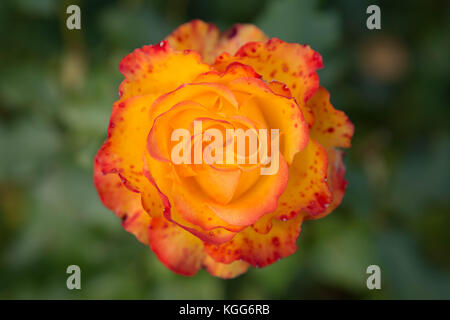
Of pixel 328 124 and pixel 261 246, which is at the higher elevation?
pixel 328 124

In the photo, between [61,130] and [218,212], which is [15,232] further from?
[218,212]

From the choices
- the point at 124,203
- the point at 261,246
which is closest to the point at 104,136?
the point at 124,203

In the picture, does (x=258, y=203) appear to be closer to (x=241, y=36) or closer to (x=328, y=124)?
(x=328, y=124)

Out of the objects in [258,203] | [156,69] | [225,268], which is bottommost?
[225,268]

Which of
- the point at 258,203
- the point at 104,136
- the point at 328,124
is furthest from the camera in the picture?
the point at 104,136

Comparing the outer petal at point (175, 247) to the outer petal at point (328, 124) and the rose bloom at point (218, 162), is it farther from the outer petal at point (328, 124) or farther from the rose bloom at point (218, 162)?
the outer petal at point (328, 124)

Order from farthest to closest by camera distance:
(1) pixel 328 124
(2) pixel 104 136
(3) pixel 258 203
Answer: (2) pixel 104 136 < (1) pixel 328 124 < (3) pixel 258 203
